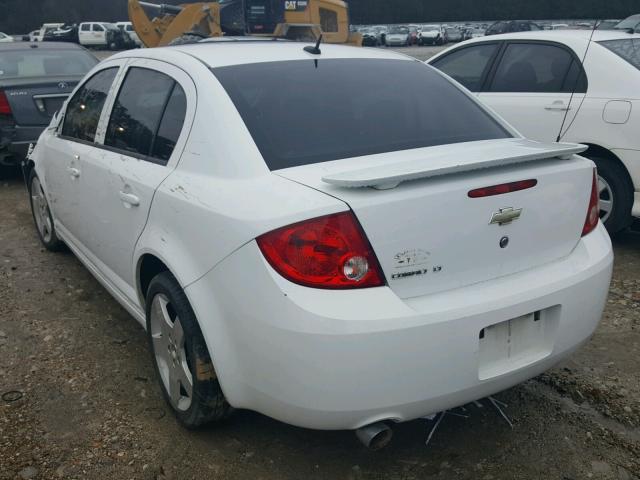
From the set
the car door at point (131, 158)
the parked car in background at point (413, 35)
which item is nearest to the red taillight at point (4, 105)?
the car door at point (131, 158)

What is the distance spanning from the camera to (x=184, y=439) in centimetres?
286

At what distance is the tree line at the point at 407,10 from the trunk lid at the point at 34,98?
173 feet

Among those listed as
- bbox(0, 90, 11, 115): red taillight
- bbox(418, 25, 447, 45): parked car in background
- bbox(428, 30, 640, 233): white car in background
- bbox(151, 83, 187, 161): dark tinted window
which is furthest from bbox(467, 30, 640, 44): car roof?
bbox(418, 25, 447, 45): parked car in background

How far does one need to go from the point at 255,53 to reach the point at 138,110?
2.26 ft

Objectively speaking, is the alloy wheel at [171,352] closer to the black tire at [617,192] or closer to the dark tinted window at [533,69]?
the black tire at [617,192]

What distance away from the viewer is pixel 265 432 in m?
2.90

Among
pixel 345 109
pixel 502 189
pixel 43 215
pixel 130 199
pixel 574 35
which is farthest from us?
pixel 574 35

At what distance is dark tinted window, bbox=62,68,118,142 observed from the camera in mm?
3793

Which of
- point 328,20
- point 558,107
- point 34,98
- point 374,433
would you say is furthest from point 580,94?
point 328,20

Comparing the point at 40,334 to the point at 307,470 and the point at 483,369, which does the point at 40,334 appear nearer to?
the point at 307,470

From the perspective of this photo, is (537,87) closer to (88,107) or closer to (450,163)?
(450,163)

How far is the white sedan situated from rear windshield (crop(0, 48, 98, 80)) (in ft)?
17.1

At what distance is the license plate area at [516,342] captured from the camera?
2.34m

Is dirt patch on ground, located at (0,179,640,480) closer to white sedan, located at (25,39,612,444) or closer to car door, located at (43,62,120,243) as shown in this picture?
white sedan, located at (25,39,612,444)
